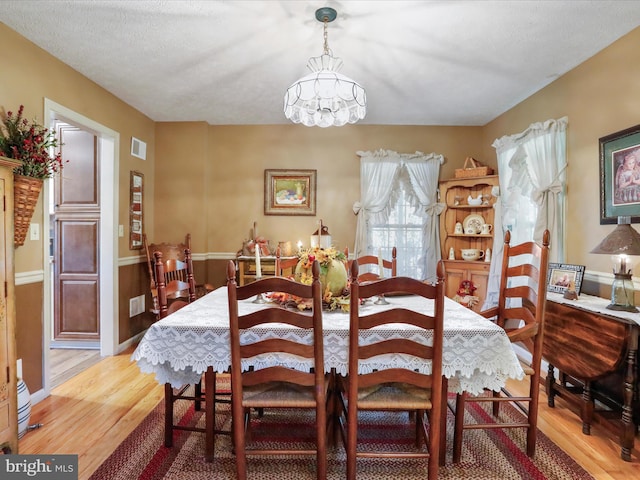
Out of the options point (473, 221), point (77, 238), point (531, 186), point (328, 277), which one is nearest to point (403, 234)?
point (473, 221)

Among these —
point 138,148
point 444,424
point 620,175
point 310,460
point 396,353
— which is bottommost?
point 310,460

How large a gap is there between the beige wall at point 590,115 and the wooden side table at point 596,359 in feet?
1.68

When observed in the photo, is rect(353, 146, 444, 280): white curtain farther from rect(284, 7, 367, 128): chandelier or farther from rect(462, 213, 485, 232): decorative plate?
rect(284, 7, 367, 128): chandelier

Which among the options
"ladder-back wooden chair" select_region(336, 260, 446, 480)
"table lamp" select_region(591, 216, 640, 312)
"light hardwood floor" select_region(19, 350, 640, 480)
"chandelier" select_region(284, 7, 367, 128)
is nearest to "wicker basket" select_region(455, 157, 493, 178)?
"table lamp" select_region(591, 216, 640, 312)

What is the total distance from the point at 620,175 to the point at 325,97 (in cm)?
209

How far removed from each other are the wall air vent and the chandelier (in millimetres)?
2257

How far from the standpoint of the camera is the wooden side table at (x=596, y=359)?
6.29 feet

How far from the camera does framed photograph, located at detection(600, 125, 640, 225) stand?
2.35 m

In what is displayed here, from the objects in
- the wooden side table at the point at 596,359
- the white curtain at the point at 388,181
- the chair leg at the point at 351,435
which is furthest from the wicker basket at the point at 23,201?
the wooden side table at the point at 596,359

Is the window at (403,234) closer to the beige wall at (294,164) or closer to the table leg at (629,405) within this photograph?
the beige wall at (294,164)

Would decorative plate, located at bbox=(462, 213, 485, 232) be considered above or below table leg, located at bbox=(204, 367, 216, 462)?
above

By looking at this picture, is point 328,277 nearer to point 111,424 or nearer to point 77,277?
point 111,424

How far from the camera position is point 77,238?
3.76 m

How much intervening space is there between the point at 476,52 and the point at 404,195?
1986 mm
